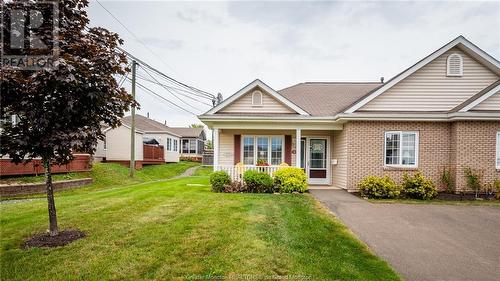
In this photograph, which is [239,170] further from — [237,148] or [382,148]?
[382,148]

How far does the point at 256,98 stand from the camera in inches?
516

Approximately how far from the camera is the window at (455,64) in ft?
38.9

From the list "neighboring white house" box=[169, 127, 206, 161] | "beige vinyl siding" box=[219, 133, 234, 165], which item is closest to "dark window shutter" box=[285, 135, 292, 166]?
"beige vinyl siding" box=[219, 133, 234, 165]

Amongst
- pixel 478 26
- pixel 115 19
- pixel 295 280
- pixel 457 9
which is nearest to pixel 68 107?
pixel 295 280

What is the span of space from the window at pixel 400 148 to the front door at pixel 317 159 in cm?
302

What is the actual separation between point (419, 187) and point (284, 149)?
575cm

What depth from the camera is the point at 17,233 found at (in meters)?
5.62

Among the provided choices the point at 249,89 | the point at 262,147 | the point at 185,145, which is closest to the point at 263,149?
the point at 262,147

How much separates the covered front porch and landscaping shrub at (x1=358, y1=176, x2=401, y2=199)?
244cm

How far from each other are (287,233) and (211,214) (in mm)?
2338

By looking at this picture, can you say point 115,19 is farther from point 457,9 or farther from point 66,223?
point 457,9

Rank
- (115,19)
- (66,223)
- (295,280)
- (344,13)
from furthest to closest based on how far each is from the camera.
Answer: (115,19) < (344,13) < (66,223) < (295,280)

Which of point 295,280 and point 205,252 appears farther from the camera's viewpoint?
point 205,252

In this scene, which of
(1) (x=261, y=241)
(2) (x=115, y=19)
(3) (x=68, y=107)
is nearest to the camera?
(3) (x=68, y=107)
